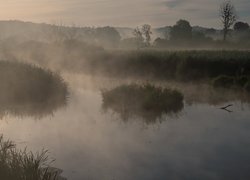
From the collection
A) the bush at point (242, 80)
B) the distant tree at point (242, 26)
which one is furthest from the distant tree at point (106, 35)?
the bush at point (242, 80)

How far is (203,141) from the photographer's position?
1762 centimetres

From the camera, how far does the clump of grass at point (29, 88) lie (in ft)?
89.3

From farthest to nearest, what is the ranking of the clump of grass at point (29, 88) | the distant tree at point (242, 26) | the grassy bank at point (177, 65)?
the distant tree at point (242, 26)
the grassy bank at point (177, 65)
the clump of grass at point (29, 88)

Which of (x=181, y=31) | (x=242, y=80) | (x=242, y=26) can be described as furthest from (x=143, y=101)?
(x=242, y=26)

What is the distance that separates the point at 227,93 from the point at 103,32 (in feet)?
383

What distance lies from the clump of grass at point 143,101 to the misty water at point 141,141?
62 cm

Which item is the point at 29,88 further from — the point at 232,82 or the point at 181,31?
the point at 181,31

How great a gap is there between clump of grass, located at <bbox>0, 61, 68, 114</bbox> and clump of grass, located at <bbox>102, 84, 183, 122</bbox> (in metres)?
3.35

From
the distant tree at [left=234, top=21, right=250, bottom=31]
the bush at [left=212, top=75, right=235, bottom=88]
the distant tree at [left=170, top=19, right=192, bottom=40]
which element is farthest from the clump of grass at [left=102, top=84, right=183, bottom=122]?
the distant tree at [left=234, top=21, right=250, bottom=31]

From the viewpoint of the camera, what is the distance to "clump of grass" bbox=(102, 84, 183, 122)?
24062mm

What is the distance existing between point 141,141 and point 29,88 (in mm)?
13199

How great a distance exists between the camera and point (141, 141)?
58.9 feet

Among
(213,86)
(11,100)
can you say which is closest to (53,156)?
(11,100)

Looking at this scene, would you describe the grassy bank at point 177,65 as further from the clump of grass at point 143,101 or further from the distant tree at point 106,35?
the distant tree at point 106,35
